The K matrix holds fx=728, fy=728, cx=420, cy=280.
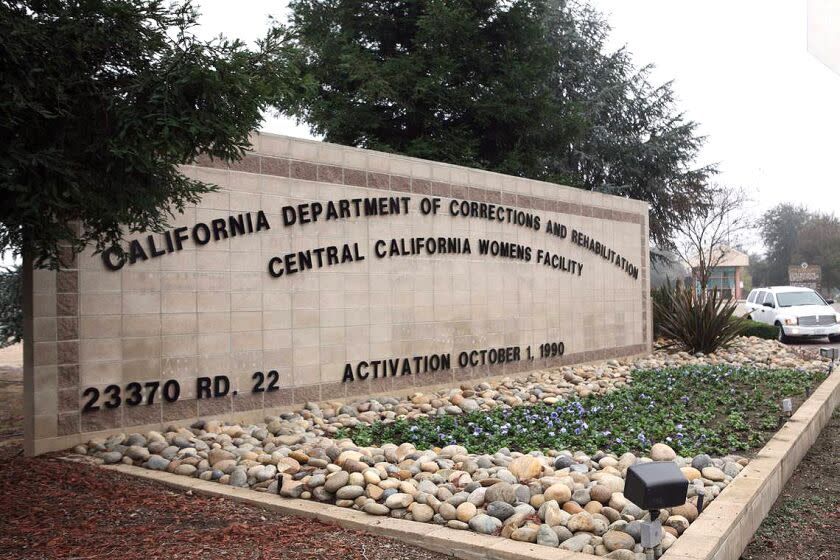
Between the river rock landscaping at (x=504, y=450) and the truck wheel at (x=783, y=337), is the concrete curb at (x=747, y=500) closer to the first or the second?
the river rock landscaping at (x=504, y=450)

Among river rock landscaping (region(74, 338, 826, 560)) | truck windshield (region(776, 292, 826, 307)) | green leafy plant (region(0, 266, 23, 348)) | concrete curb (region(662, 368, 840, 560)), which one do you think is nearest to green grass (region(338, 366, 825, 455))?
river rock landscaping (region(74, 338, 826, 560))

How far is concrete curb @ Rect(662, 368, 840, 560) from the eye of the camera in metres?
4.04

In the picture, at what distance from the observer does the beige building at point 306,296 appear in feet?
22.4

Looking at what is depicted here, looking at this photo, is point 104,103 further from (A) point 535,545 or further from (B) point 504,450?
(B) point 504,450

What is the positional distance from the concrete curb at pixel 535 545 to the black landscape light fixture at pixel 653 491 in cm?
18

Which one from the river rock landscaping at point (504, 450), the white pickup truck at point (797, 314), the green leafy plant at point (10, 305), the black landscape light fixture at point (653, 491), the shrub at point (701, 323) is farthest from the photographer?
the white pickup truck at point (797, 314)

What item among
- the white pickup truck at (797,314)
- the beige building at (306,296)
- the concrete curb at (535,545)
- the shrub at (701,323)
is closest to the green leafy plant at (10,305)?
the beige building at (306,296)

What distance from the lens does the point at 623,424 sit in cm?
767

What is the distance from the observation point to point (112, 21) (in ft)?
14.2

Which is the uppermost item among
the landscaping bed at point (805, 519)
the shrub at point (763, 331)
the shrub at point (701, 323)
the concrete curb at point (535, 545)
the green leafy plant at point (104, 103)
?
the green leafy plant at point (104, 103)

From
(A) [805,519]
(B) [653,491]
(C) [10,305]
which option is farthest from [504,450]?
(C) [10,305]

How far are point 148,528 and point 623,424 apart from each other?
4982 millimetres

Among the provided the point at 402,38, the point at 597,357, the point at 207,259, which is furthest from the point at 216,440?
the point at 402,38

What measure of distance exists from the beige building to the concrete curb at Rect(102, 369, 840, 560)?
140 cm
